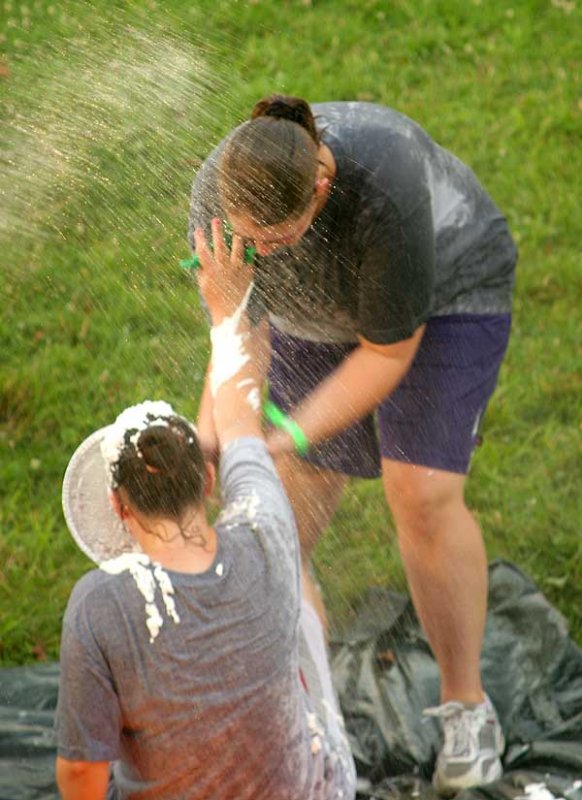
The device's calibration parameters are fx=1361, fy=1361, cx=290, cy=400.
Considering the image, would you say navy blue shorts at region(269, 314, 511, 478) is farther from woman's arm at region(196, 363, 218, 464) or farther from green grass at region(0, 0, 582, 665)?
woman's arm at region(196, 363, 218, 464)

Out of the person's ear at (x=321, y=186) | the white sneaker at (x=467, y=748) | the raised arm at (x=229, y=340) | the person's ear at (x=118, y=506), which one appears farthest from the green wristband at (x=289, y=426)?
the white sneaker at (x=467, y=748)

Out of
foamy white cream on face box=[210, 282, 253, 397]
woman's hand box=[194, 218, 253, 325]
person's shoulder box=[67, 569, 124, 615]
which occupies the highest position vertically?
woman's hand box=[194, 218, 253, 325]

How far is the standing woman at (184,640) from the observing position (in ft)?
5.77

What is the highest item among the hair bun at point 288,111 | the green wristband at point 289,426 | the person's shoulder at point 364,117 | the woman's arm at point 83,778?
the hair bun at point 288,111

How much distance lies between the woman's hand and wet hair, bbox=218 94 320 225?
0.07 m

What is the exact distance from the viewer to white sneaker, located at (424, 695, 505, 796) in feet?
8.19

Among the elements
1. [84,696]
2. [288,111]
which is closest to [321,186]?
[288,111]

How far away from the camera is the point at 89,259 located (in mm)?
2689

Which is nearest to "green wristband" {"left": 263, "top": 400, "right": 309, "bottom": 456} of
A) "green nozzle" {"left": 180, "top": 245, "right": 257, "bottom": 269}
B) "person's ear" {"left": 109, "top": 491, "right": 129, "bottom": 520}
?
"green nozzle" {"left": 180, "top": 245, "right": 257, "bottom": 269}

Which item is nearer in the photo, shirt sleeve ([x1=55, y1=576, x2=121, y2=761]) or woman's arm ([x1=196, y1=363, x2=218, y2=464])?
shirt sleeve ([x1=55, y1=576, x2=121, y2=761])

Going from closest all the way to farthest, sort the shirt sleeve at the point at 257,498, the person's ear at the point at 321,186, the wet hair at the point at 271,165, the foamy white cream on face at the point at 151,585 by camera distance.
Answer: the foamy white cream on face at the point at 151,585
the shirt sleeve at the point at 257,498
the wet hair at the point at 271,165
the person's ear at the point at 321,186

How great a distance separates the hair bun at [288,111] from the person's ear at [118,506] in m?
0.64

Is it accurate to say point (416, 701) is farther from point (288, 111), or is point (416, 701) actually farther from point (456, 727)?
point (288, 111)

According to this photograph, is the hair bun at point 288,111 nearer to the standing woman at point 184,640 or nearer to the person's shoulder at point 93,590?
the standing woman at point 184,640
